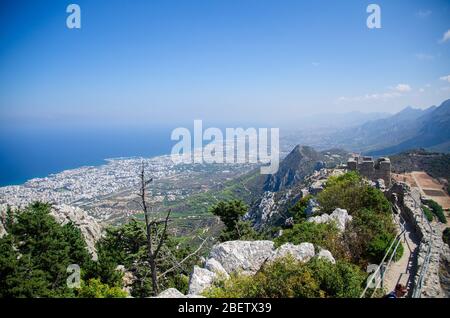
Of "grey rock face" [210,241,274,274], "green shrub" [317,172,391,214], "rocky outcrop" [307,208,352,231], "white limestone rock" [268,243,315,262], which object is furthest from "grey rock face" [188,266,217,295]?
"green shrub" [317,172,391,214]

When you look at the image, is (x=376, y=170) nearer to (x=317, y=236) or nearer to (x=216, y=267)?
(x=317, y=236)

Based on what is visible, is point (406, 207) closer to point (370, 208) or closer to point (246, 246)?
point (370, 208)

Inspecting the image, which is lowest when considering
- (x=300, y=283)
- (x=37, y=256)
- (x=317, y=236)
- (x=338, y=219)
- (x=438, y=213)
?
(x=438, y=213)

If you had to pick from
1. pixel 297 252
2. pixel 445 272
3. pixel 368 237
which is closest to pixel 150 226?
pixel 297 252

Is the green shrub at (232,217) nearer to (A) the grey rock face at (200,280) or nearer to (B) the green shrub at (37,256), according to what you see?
(B) the green shrub at (37,256)

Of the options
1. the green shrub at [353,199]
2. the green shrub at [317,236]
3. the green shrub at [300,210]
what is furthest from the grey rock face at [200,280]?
the green shrub at [300,210]

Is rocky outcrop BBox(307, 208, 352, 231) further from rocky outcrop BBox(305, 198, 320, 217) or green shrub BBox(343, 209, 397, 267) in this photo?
rocky outcrop BBox(305, 198, 320, 217)

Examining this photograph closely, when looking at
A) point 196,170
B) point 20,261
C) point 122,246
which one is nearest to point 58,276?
point 20,261
